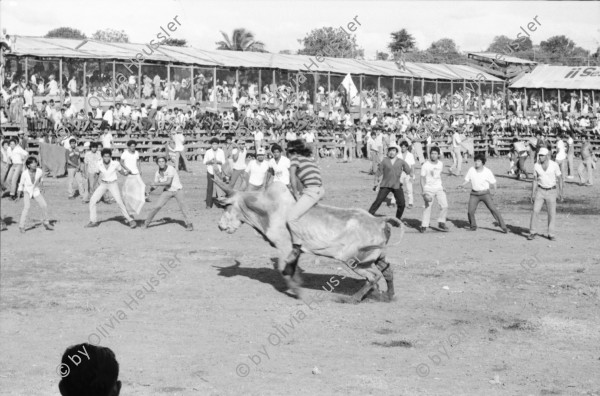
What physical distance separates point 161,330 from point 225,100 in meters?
28.5

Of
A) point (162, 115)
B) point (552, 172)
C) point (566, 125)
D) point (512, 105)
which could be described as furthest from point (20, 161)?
point (512, 105)

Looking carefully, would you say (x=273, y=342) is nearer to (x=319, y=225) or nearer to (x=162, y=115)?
(x=319, y=225)

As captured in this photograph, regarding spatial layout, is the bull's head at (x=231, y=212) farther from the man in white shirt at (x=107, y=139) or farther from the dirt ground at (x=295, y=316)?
the man in white shirt at (x=107, y=139)

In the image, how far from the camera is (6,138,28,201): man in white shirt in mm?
23547

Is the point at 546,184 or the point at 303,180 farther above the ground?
the point at 303,180

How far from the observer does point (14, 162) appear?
77.6ft

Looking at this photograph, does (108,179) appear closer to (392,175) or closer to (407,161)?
(392,175)

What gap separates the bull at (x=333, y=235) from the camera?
38.4 ft

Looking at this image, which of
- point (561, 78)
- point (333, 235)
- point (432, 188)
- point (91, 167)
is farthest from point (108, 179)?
point (561, 78)

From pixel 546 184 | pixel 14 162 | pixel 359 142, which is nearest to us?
pixel 546 184

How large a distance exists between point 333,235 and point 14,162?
1457 centimetres

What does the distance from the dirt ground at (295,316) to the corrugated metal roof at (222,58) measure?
51.5 feet

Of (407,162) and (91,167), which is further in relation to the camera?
(91,167)

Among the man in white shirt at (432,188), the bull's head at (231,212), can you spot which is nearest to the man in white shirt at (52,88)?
the man in white shirt at (432,188)
